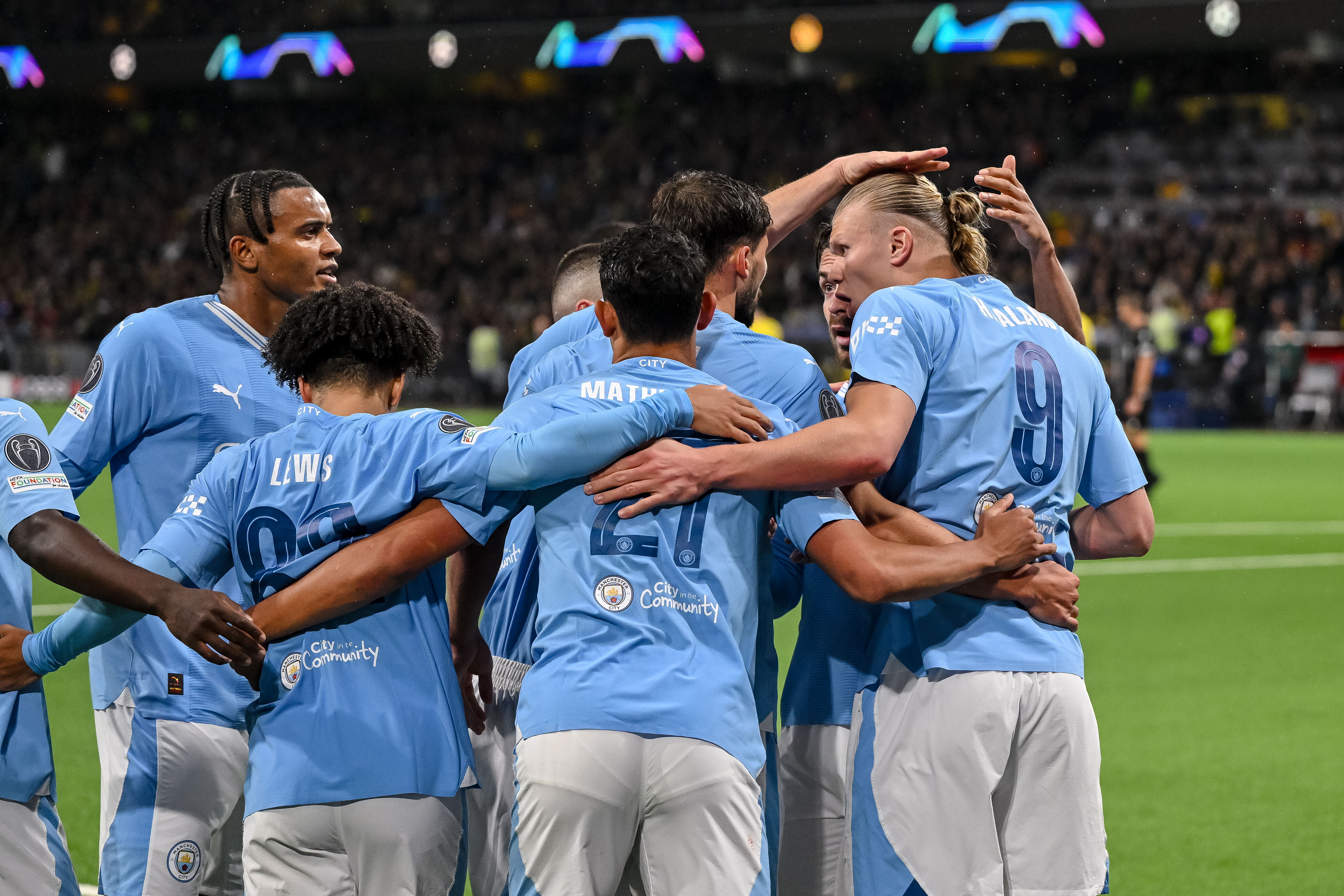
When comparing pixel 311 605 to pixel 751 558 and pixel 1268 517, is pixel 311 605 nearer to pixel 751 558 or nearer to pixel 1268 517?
pixel 751 558

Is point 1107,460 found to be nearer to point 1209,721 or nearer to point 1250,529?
point 1209,721

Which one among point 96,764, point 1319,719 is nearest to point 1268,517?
point 1319,719

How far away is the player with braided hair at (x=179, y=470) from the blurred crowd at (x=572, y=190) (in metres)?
23.7

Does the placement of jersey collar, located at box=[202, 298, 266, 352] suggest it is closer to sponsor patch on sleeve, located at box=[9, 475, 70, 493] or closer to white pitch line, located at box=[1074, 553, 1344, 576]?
sponsor patch on sleeve, located at box=[9, 475, 70, 493]

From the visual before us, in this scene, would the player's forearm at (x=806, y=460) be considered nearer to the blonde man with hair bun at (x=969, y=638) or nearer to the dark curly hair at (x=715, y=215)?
the blonde man with hair bun at (x=969, y=638)

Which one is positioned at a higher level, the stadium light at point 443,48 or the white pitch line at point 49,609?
the stadium light at point 443,48

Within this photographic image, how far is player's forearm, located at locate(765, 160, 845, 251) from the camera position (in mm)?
3994

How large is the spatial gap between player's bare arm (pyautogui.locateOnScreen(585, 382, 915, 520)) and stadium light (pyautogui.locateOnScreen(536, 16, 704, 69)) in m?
35.1

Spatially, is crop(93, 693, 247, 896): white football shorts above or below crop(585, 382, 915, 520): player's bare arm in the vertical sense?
below

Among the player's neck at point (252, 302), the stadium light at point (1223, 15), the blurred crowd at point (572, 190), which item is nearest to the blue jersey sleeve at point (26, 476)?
the player's neck at point (252, 302)

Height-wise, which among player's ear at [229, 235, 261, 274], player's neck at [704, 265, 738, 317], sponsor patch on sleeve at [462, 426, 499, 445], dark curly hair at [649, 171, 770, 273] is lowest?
sponsor patch on sleeve at [462, 426, 499, 445]

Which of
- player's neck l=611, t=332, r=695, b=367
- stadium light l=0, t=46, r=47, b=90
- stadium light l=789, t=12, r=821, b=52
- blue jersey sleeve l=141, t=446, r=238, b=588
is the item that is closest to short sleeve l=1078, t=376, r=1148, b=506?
player's neck l=611, t=332, r=695, b=367

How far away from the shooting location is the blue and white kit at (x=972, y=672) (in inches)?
121

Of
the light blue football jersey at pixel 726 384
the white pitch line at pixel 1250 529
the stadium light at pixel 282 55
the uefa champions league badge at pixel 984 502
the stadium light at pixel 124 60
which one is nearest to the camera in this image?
the uefa champions league badge at pixel 984 502
